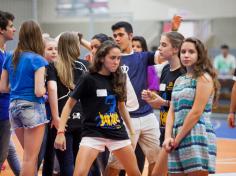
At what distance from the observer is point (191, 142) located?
5.55 m

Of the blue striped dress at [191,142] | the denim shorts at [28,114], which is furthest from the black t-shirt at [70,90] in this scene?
the blue striped dress at [191,142]

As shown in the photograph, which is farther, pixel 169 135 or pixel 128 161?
pixel 128 161

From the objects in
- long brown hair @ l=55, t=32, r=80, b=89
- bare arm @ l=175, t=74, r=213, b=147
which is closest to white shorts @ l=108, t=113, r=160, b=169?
long brown hair @ l=55, t=32, r=80, b=89

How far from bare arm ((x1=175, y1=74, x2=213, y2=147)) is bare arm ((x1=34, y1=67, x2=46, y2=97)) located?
1.68 m

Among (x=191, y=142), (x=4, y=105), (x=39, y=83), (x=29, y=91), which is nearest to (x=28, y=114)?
(x=29, y=91)

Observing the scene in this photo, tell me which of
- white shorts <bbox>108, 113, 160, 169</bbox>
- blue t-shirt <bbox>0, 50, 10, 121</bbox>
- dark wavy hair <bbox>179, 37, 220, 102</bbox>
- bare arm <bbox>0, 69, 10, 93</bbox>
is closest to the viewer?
dark wavy hair <bbox>179, 37, 220, 102</bbox>

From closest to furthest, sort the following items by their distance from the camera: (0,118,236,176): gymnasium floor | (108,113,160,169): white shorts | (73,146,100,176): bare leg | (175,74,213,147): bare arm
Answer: (175,74,213,147): bare arm < (73,146,100,176): bare leg < (108,113,160,169): white shorts < (0,118,236,176): gymnasium floor

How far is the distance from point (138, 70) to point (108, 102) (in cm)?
146

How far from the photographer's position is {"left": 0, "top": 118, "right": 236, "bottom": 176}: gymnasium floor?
9.62 metres

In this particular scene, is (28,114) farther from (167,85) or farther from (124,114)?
(167,85)

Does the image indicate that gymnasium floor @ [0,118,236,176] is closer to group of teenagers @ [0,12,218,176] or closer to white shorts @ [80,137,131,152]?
group of teenagers @ [0,12,218,176]

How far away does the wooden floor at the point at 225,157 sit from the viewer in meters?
9.76

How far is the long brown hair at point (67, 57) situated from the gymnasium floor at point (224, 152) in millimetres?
2884

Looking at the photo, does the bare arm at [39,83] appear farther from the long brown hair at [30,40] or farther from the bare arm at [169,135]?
the bare arm at [169,135]
